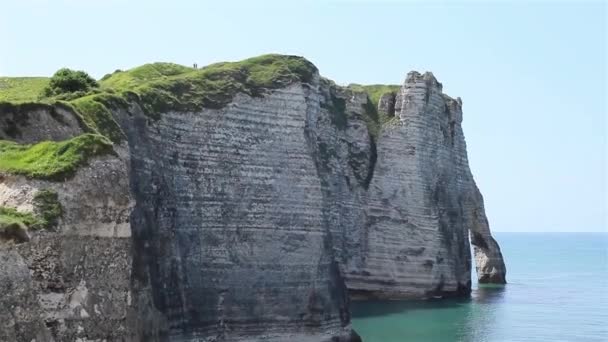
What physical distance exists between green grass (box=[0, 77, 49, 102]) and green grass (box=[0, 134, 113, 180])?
13525 millimetres

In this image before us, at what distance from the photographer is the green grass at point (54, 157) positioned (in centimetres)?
2077

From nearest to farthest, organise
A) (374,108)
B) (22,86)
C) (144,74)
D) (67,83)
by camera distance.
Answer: (67,83)
(144,74)
(22,86)
(374,108)

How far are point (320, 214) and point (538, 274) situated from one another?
65.8 m

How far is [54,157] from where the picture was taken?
70.6 ft

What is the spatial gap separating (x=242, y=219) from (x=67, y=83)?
8359 millimetres

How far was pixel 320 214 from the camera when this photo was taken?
38.0 meters

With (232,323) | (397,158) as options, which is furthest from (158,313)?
(397,158)

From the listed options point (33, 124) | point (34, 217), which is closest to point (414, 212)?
point (33, 124)

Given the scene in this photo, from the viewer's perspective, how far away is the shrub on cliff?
114 ft

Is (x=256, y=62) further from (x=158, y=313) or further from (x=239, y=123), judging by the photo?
(x=158, y=313)

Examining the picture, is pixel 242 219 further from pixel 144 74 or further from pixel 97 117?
pixel 97 117

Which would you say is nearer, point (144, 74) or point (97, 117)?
point (97, 117)

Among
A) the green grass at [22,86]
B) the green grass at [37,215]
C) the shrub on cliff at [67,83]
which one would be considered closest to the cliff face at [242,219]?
the green grass at [37,215]

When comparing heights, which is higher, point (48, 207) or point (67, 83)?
point (67, 83)
